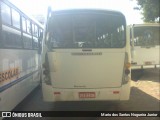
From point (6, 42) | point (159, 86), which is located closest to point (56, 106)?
point (6, 42)

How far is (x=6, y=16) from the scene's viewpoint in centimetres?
737

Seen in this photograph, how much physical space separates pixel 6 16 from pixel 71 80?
7.19 ft

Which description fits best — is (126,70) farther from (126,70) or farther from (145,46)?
(145,46)

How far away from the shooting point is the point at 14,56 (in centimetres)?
784

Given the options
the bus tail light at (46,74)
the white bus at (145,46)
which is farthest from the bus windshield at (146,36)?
the bus tail light at (46,74)

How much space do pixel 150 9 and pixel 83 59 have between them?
64.1ft

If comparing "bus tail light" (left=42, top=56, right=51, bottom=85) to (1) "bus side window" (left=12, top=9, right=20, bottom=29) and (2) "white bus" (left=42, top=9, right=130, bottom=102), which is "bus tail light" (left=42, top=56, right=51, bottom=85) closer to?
(2) "white bus" (left=42, top=9, right=130, bottom=102)

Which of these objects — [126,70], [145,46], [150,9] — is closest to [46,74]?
[126,70]

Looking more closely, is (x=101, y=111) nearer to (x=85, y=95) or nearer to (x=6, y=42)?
(x=85, y=95)

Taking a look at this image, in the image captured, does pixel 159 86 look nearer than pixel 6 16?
No

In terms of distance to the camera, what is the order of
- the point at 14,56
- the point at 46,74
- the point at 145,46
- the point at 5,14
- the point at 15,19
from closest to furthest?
the point at 5,14, the point at 14,56, the point at 46,74, the point at 15,19, the point at 145,46

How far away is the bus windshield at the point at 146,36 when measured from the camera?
18.3m

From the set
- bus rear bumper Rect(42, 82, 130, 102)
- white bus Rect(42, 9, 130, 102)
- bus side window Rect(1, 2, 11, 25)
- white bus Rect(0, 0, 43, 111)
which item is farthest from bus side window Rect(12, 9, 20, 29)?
bus rear bumper Rect(42, 82, 130, 102)

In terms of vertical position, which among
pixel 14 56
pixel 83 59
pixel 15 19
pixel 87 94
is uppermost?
pixel 15 19
